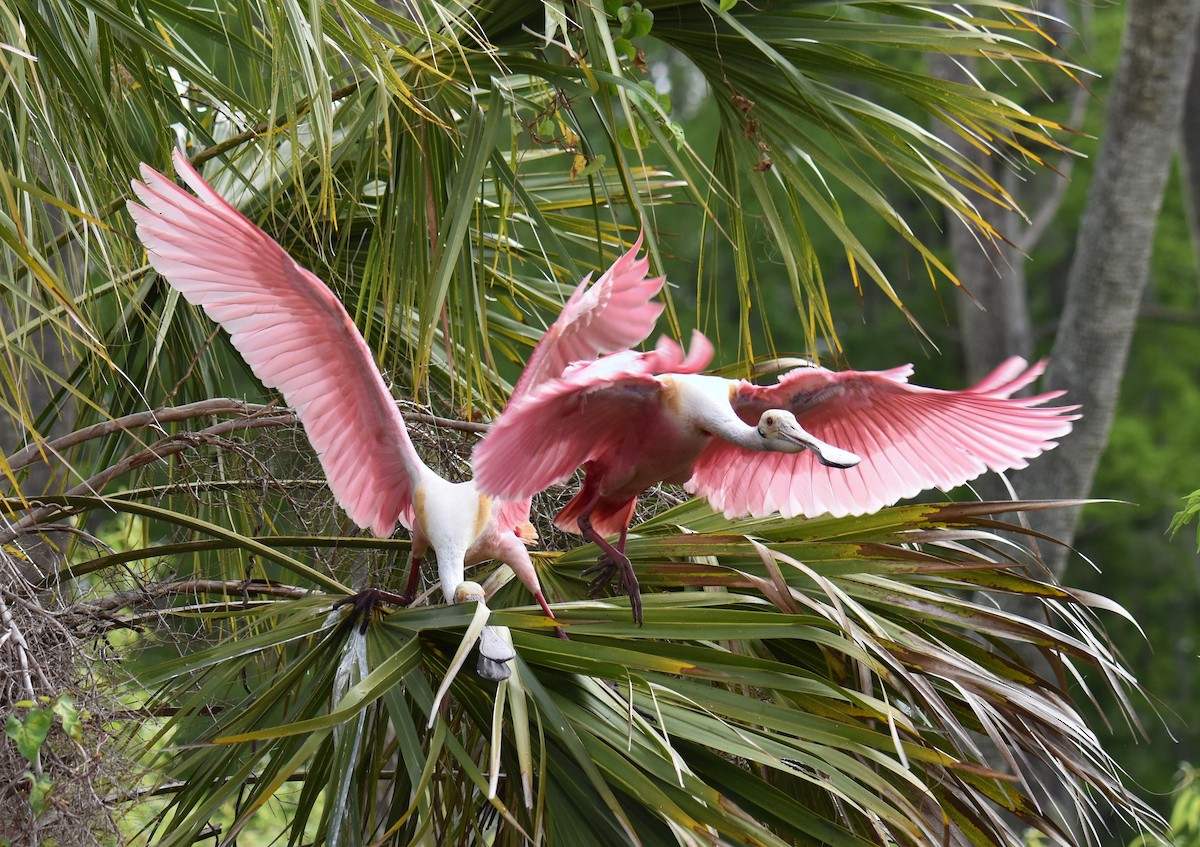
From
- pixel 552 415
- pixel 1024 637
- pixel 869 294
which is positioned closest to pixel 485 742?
pixel 552 415

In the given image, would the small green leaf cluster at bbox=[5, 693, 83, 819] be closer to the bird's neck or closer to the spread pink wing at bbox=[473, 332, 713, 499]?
the spread pink wing at bbox=[473, 332, 713, 499]

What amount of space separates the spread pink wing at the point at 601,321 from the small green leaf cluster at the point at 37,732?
1.02 meters


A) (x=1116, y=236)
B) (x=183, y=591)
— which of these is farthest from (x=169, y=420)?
(x=1116, y=236)

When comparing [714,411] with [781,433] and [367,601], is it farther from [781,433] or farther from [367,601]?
[367,601]

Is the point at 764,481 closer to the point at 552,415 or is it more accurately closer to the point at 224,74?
the point at 552,415

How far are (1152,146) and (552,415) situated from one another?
6.02 meters

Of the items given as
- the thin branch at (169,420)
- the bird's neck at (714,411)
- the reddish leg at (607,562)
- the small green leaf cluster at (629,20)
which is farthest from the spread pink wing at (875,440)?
the small green leaf cluster at (629,20)

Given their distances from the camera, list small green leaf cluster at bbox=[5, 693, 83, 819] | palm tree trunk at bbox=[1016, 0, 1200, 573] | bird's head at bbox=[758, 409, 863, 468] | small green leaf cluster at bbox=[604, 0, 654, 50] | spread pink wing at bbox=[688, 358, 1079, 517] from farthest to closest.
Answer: palm tree trunk at bbox=[1016, 0, 1200, 573] → small green leaf cluster at bbox=[604, 0, 654, 50] → spread pink wing at bbox=[688, 358, 1079, 517] → bird's head at bbox=[758, 409, 863, 468] → small green leaf cluster at bbox=[5, 693, 83, 819]

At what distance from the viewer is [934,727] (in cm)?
238

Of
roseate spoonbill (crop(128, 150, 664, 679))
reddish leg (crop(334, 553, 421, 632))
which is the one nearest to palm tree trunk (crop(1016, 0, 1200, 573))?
roseate spoonbill (crop(128, 150, 664, 679))

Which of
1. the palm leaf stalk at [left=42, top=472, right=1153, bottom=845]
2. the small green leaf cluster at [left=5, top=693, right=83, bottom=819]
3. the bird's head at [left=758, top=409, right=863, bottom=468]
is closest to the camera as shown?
the small green leaf cluster at [left=5, top=693, right=83, bottom=819]

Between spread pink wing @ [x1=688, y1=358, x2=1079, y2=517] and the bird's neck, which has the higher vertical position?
the bird's neck

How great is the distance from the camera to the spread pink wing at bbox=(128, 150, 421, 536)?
95.3 inches

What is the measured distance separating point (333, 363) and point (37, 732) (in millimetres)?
944
